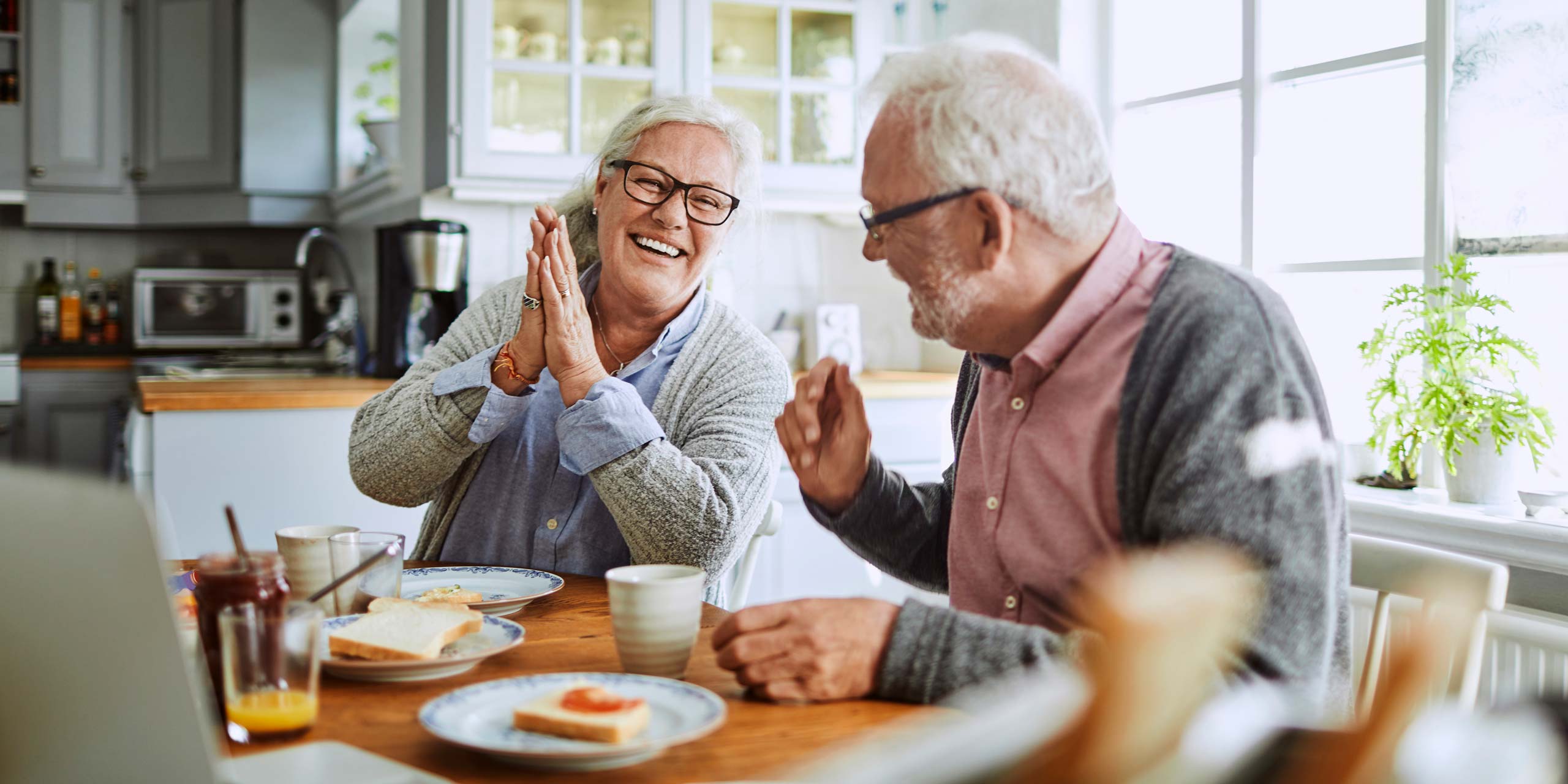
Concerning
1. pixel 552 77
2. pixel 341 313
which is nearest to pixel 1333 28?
pixel 552 77

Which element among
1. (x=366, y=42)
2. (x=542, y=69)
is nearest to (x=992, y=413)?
(x=542, y=69)

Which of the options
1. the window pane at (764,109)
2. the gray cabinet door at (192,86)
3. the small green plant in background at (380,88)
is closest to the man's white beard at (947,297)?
the window pane at (764,109)

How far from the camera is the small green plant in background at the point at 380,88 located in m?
4.55

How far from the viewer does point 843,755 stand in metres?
0.40

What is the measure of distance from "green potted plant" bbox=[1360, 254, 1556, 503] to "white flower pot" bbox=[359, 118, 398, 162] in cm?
279

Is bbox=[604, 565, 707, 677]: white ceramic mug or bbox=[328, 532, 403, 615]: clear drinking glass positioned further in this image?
bbox=[328, 532, 403, 615]: clear drinking glass

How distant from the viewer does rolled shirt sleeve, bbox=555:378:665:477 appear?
4.68 feet

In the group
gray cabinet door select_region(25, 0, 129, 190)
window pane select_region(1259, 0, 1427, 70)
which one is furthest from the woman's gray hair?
gray cabinet door select_region(25, 0, 129, 190)

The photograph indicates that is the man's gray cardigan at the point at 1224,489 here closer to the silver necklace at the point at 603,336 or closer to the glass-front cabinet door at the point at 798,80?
the silver necklace at the point at 603,336

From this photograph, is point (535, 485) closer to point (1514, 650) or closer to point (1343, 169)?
point (1514, 650)

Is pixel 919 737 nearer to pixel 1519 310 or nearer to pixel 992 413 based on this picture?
pixel 992 413

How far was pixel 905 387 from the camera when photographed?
10.9ft

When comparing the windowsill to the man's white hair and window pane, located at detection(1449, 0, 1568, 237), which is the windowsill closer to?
window pane, located at detection(1449, 0, 1568, 237)

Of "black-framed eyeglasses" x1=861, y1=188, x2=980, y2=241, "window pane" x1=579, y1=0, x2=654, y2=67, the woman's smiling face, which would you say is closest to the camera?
"black-framed eyeglasses" x1=861, y1=188, x2=980, y2=241
